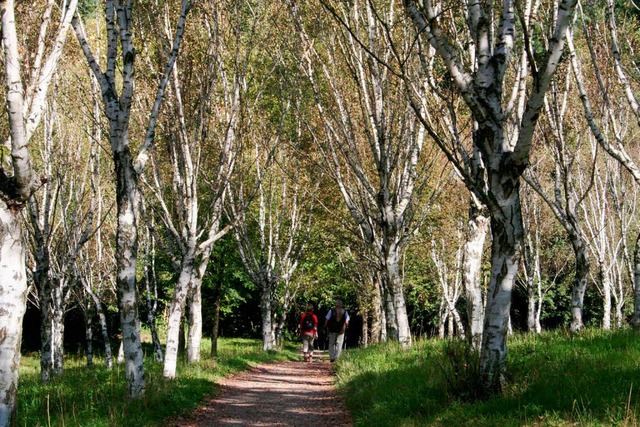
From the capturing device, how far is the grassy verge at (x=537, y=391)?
4.75 meters

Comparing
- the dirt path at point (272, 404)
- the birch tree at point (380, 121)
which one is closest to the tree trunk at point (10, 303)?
the dirt path at point (272, 404)

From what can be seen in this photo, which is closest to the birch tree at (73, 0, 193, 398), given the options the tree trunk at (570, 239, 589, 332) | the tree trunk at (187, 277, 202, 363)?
the tree trunk at (187, 277, 202, 363)

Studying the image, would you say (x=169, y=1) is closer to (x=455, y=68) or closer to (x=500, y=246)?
(x=455, y=68)

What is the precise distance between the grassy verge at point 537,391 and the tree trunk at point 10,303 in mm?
3703

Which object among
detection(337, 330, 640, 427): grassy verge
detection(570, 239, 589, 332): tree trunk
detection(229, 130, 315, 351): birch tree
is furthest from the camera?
detection(229, 130, 315, 351): birch tree

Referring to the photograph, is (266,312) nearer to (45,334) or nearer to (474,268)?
(45,334)

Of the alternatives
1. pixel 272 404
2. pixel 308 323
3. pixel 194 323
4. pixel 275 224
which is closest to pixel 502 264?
pixel 272 404

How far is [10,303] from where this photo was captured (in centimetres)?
559

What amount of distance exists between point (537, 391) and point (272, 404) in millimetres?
5899

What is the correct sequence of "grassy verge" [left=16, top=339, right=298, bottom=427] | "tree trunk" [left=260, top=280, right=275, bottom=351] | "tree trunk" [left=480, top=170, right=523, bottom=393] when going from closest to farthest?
"tree trunk" [left=480, top=170, right=523, bottom=393], "grassy verge" [left=16, top=339, right=298, bottom=427], "tree trunk" [left=260, top=280, right=275, bottom=351]

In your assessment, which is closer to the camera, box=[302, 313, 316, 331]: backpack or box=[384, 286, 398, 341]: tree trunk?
box=[384, 286, 398, 341]: tree trunk

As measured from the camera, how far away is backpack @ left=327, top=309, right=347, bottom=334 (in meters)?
17.9

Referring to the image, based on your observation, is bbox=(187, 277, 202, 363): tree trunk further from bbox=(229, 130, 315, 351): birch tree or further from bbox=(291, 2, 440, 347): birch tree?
bbox=(229, 130, 315, 351): birch tree

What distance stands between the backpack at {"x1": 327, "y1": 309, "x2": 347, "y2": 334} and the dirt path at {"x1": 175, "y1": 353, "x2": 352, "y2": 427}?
2.88 m
